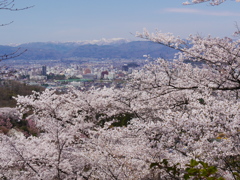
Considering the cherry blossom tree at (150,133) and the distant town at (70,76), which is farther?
the distant town at (70,76)

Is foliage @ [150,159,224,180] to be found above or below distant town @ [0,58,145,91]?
above

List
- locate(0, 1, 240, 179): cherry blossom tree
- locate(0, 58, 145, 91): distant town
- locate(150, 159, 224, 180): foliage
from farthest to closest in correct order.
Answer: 1. locate(0, 58, 145, 91): distant town
2. locate(0, 1, 240, 179): cherry blossom tree
3. locate(150, 159, 224, 180): foliage

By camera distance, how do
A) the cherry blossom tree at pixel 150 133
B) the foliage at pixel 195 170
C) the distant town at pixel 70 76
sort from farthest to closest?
1. the distant town at pixel 70 76
2. the cherry blossom tree at pixel 150 133
3. the foliage at pixel 195 170

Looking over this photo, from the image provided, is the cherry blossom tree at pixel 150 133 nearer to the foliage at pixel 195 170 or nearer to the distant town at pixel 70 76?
the foliage at pixel 195 170

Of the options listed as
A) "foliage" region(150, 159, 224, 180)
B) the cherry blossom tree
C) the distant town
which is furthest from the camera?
the distant town

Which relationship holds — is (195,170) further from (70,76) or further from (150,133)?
(70,76)

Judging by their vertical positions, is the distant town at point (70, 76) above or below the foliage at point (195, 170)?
below

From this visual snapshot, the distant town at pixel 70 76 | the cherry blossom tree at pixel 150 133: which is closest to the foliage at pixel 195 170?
the cherry blossom tree at pixel 150 133

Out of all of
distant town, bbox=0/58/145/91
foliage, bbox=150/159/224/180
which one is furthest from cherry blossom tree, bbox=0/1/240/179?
distant town, bbox=0/58/145/91

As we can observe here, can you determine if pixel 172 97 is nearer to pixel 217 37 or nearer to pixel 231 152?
pixel 217 37

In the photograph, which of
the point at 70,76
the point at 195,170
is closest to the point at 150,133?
the point at 195,170

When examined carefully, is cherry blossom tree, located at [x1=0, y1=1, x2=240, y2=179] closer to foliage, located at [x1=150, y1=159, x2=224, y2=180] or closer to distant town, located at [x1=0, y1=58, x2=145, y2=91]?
foliage, located at [x1=150, y1=159, x2=224, y2=180]

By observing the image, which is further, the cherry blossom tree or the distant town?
the distant town
